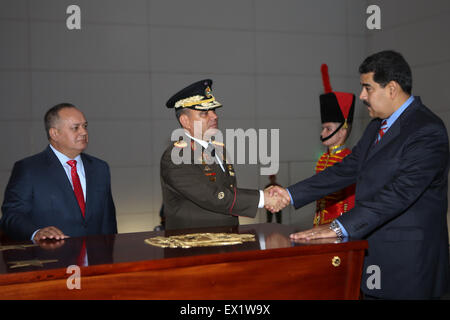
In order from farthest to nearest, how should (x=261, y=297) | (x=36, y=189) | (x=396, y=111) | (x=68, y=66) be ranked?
(x=68, y=66), (x=36, y=189), (x=396, y=111), (x=261, y=297)

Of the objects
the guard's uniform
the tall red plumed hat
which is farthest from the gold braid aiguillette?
the tall red plumed hat

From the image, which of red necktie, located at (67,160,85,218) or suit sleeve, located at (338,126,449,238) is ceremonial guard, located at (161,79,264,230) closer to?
red necktie, located at (67,160,85,218)

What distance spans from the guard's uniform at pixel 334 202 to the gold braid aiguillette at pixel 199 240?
4.00 feet

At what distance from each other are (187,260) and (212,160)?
117 centimetres

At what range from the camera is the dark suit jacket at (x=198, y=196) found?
268 centimetres

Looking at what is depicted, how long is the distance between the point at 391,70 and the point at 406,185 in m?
0.55

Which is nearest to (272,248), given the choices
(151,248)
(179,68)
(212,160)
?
(151,248)

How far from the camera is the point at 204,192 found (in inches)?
105

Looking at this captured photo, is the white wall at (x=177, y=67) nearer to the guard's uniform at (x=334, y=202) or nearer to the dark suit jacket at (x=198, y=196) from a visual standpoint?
the guard's uniform at (x=334, y=202)

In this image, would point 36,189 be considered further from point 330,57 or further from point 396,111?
point 330,57

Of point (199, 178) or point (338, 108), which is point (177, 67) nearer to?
point (338, 108)

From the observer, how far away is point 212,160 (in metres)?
2.83

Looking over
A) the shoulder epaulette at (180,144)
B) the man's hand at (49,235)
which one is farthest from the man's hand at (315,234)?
the man's hand at (49,235)

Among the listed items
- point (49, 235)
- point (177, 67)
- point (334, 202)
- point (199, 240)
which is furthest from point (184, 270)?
point (177, 67)
